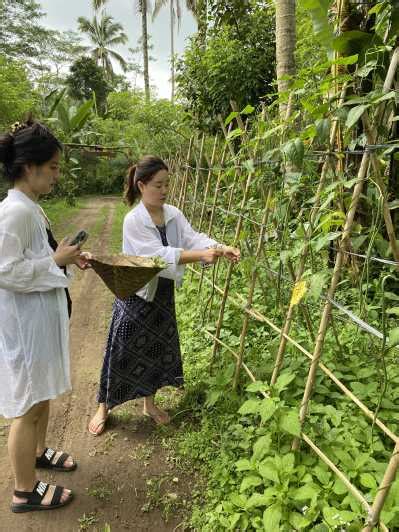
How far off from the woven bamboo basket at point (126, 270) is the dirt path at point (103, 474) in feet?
3.15

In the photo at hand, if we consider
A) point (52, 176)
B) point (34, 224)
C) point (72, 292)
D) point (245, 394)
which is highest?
point (52, 176)

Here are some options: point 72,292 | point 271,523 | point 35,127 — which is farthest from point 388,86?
point 72,292

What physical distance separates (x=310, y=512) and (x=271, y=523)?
15cm

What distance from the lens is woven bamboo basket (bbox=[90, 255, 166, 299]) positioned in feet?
6.15

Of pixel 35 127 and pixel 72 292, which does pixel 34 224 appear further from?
pixel 72 292

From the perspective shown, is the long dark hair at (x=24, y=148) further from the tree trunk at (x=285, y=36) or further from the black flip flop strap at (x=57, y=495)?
the tree trunk at (x=285, y=36)

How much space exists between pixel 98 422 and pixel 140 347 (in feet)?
1.85

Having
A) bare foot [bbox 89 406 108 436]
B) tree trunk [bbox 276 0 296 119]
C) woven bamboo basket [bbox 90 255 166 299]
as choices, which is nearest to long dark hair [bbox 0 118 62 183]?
woven bamboo basket [bbox 90 255 166 299]

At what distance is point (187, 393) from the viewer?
2.77 meters

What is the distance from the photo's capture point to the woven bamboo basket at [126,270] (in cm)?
187

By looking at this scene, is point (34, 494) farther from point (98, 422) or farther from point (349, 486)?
point (349, 486)

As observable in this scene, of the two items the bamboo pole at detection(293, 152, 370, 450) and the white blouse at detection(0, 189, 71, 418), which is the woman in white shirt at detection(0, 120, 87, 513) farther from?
the bamboo pole at detection(293, 152, 370, 450)

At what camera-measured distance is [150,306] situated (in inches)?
94.2

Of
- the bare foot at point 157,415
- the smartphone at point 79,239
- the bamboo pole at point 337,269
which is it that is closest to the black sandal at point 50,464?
the bare foot at point 157,415
